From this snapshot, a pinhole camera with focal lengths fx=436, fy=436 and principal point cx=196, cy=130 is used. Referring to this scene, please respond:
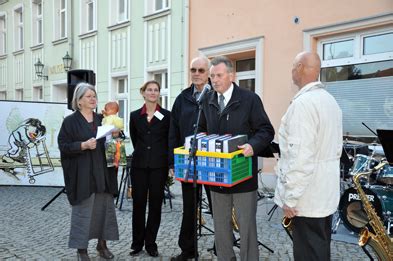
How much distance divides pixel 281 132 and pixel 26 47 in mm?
16621

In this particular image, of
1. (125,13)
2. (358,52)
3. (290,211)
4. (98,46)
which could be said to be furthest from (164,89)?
(290,211)

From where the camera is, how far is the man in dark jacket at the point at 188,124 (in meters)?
4.09

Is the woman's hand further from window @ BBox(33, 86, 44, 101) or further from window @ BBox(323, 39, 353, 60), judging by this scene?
window @ BBox(33, 86, 44, 101)

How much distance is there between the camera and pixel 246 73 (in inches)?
379

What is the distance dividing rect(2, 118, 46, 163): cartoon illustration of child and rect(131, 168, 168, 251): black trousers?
476 cm

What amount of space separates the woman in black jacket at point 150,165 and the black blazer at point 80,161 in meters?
0.38

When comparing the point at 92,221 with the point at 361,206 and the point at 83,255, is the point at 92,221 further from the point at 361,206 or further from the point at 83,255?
the point at 361,206

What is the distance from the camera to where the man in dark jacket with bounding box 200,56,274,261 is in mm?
3508

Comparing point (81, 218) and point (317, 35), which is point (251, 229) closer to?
point (81, 218)

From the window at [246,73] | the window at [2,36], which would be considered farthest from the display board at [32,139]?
the window at [2,36]

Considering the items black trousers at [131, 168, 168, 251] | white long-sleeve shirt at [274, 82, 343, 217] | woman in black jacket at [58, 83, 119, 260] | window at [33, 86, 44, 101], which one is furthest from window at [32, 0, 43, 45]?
white long-sleeve shirt at [274, 82, 343, 217]

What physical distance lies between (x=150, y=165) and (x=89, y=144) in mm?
697

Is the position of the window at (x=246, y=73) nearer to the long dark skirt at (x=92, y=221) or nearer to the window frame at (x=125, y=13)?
the window frame at (x=125, y=13)

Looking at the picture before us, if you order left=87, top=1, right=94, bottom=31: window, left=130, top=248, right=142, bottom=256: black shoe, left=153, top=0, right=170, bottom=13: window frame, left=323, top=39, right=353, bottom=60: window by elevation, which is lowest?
left=130, top=248, right=142, bottom=256: black shoe
